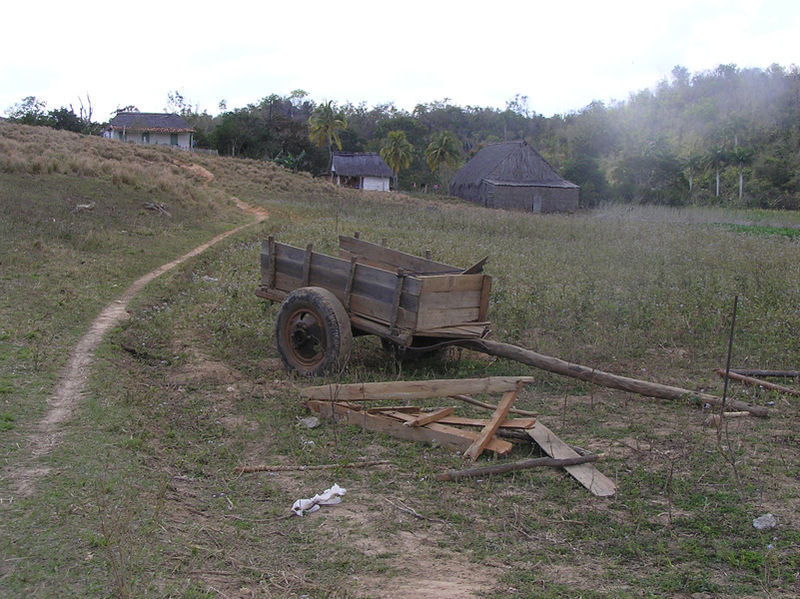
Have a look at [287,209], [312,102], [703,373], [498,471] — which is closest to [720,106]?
[312,102]

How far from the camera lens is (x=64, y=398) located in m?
7.05

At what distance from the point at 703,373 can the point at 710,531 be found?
4.63 meters

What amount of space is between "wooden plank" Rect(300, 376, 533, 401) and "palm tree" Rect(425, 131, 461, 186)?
189 feet

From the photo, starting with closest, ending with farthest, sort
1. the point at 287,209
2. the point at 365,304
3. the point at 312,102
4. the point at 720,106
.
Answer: the point at 365,304 → the point at 287,209 → the point at 720,106 → the point at 312,102

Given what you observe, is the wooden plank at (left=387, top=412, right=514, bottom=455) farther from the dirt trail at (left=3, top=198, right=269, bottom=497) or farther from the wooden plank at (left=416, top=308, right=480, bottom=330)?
the dirt trail at (left=3, top=198, right=269, bottom=497)

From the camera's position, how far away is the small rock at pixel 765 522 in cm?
445

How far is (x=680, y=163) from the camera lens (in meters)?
49.0

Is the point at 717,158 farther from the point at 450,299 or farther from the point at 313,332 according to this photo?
the point at 313,332

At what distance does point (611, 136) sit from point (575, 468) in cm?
6154

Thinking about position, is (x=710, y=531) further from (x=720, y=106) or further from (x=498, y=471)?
(x=720, y=106)

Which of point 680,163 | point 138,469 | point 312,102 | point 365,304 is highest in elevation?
point 312,102

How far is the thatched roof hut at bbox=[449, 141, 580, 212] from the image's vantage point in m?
49.0

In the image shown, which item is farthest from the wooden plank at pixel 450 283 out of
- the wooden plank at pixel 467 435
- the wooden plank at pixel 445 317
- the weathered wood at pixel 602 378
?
the wooden plank at pixel 467 435

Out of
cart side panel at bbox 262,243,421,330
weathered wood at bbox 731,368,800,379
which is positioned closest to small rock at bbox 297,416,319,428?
cart side panel at bbox 262,243,421,330
